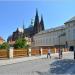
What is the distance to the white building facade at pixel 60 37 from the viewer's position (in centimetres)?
9088

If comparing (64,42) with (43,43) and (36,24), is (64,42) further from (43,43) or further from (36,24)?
(36,24)

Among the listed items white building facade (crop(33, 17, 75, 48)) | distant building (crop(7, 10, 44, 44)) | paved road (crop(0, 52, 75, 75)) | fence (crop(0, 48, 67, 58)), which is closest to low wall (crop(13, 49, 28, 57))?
fence (crop(0, 48, 67, 58))

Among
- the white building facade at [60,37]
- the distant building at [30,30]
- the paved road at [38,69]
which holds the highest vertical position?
the distant building at [30,30]

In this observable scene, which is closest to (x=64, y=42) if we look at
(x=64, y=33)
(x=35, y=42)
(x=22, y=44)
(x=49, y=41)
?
(x=64, y=33)

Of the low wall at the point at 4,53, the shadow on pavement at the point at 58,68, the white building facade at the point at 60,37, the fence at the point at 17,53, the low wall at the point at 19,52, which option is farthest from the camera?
the white building facade at the point at 60,37

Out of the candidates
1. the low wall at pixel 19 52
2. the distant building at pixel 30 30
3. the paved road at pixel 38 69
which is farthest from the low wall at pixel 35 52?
the distant building at pixel 30 30

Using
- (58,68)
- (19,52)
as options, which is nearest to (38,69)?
(58,68)

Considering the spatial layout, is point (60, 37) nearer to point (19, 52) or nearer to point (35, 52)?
point (35, 52)

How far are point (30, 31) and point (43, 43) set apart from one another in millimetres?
30960

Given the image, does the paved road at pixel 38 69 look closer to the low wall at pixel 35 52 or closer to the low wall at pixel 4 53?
the low wall at pixel 4 53

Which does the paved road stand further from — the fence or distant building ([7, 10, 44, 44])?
distant building ([7, 10, 44, 44])

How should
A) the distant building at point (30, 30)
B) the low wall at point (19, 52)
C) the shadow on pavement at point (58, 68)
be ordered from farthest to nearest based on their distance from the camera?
the distant building at point (30, 30)
the low wall at point (19, 52)
the shadow on pavement at point (58, 68)

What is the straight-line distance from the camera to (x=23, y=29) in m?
161

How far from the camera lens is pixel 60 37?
10525 centimetres
